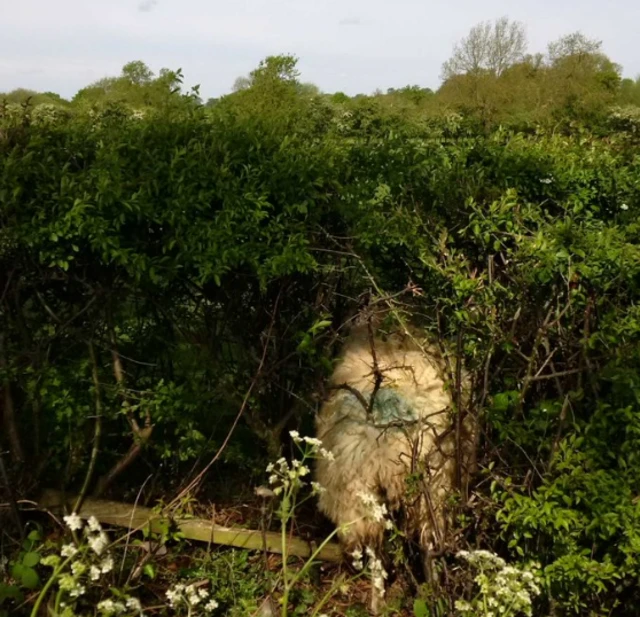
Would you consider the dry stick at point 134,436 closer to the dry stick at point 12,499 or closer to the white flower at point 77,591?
the dry stick at point 12,499

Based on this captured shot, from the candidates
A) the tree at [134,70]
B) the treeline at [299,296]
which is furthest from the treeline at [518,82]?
the treeline at [299,296]

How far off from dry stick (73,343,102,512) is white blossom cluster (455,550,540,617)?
6.30 ft

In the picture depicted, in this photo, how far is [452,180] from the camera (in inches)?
146

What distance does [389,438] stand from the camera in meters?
3.60

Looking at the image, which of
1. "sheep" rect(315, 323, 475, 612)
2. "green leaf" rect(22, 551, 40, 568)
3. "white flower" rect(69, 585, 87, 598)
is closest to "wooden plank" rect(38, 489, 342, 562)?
"sheep" rect(315, 323, 475, 612)

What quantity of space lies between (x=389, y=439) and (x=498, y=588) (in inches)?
36.1

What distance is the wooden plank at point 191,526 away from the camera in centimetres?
397

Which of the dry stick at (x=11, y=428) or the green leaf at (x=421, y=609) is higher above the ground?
the dry stick at (x=11, y=428)

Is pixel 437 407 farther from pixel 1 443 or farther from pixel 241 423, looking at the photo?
pixel 1 443

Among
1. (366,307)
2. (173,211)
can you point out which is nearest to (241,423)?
(366,307)

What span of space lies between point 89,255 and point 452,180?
179cm

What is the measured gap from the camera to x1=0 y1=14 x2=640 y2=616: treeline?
321 cm

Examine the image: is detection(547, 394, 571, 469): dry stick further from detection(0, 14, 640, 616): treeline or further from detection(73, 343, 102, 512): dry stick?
detection(73, 343, 102, 512): dry stick

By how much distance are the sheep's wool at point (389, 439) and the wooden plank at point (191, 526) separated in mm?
374
